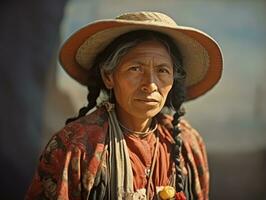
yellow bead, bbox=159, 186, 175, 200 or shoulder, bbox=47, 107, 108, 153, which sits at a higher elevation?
shoulder, bbox=47, 107, 108, 153

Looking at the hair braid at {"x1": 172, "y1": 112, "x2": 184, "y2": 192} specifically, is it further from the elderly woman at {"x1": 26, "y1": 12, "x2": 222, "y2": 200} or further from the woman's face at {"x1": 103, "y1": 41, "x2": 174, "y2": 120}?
the woman's face at {"x1": 103, "y1": 41, "x2": 174, "y2": 120}

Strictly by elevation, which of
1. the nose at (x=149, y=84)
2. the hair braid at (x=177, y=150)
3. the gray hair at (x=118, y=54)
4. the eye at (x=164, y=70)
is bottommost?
the hair braid at (x=177, y=150)

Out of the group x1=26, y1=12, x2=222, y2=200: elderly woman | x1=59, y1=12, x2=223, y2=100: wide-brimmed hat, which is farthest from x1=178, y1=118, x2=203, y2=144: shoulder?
x1=59, y1=12, x2=223, y2=100: wide-brimmed hat

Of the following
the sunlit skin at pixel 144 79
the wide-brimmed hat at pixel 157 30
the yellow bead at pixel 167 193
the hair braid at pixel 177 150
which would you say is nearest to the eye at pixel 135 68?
the sunlit skin at pixel 144 79

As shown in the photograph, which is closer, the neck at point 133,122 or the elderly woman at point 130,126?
the elderly woman at point 130,126

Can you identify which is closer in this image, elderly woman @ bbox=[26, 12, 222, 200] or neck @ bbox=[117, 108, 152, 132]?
elderly woman @ bbox=[26, 12, 222, 200]

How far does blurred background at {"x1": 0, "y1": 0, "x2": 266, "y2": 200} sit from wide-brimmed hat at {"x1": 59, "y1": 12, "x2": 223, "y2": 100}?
467mm

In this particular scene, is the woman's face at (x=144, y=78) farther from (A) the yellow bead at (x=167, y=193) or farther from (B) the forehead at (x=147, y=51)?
(A) the yellow bead at (x=167, y=193)

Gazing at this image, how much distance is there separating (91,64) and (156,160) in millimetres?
384

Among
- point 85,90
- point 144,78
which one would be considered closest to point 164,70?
point 144,78

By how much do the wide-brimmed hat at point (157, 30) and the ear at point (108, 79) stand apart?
9cm

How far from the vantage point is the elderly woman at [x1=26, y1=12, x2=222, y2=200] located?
1.33 meters

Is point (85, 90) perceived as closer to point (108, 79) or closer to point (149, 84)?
point (108, 79)

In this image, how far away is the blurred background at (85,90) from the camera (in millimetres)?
2002
